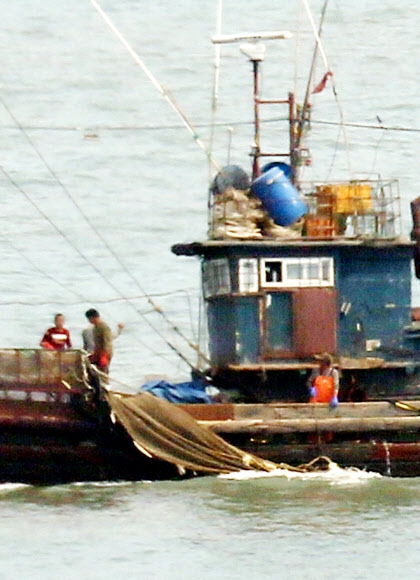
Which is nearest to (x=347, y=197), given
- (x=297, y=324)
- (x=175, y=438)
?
(x=297, y=324)

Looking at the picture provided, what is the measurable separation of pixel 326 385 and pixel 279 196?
2.30 metres

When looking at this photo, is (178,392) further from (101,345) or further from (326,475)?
(326,475)

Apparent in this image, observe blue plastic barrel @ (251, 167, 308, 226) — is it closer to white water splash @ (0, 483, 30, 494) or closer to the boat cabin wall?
the boat cabin wall

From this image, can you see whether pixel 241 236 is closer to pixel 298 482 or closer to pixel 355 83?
pixel 298 482

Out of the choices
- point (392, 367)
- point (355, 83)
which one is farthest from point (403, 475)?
point (355, 83)

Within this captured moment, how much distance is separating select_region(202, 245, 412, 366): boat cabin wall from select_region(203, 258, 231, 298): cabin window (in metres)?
0.01

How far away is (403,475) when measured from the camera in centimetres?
2794

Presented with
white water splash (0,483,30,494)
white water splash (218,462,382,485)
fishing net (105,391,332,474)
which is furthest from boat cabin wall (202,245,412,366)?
white water splash (0,483,30,494)

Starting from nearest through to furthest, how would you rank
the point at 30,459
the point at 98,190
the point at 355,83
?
the point at 30,459, the point at 98,190, the point at 355,83

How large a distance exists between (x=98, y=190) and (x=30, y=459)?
22222 mm

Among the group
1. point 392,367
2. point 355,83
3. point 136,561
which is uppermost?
point 355,83

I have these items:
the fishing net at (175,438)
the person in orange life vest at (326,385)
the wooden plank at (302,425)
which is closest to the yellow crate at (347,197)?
the person in orange life vest at (326,385)

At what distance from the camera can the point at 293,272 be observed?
28.3 meters

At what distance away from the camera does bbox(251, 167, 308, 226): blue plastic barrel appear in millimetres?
28062
